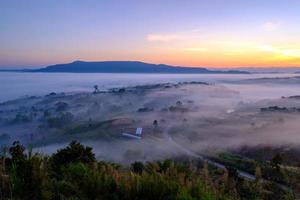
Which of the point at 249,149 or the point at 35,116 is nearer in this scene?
the point at 249,149

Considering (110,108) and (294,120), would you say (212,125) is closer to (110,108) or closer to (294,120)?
(294,120)

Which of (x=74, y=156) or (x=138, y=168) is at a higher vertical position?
(x=74, y=156)

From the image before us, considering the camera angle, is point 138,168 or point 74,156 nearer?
point 74,156

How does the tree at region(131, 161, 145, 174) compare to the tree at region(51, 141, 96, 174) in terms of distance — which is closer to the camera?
the tree at region(51, 141, 96, 174)

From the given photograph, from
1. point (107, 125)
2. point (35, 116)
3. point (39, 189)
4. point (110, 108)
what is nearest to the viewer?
point (39, 189)

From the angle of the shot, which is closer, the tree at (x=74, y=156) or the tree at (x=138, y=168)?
the tree at (x=74, y=156)

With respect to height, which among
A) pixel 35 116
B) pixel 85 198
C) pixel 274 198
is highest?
pixel 85 198

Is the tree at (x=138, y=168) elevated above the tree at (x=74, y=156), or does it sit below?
below

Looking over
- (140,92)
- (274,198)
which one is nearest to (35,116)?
(140,92)

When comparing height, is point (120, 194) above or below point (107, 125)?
above

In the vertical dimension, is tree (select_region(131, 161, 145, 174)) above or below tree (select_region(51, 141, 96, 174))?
below

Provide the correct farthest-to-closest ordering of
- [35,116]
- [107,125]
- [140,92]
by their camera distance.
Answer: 1. [140,92]
2. [35,116]
3. [107,125]
